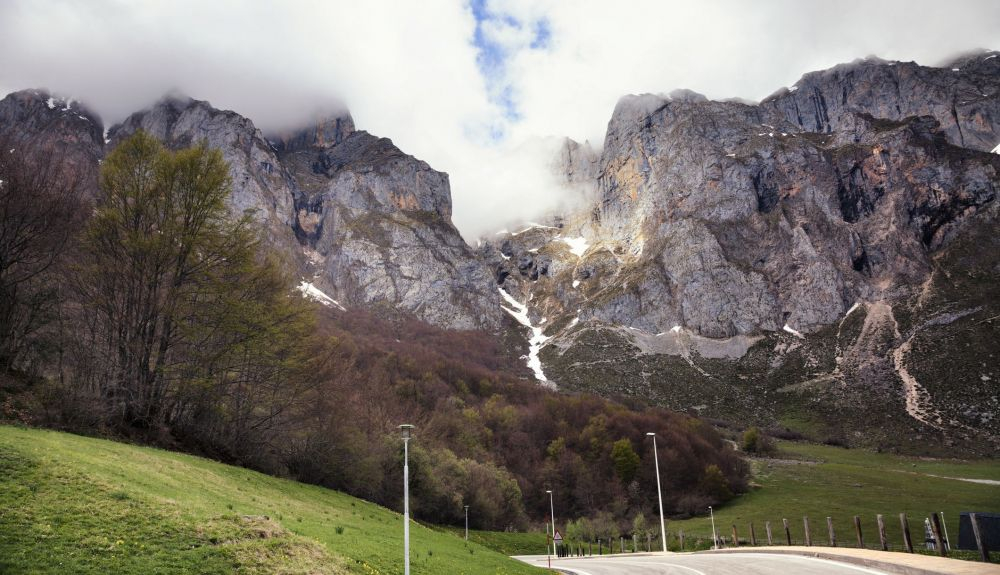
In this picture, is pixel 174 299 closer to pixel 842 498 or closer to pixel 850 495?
pixel 842 498

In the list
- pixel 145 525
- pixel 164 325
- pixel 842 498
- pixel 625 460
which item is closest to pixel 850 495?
pixel 842 498

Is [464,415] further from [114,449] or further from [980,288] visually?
[980,288]

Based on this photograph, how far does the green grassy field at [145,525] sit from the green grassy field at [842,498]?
135ft

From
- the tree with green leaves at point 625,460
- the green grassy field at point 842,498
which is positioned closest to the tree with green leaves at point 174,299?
the green grassy field at point 842,498

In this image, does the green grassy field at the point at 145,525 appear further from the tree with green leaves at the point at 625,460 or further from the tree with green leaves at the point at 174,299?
the tree with green leaves at the point at 625,460

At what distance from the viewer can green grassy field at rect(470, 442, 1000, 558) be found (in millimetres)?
62719

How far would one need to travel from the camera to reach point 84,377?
90.2 ft

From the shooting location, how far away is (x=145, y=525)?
41.8 feet

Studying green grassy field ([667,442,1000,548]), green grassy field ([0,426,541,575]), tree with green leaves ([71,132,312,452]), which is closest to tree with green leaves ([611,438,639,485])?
green grassy field ([667,442,1000,548])

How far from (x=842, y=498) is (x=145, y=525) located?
97.7 m

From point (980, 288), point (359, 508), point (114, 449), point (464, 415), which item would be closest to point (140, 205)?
point (114, 449)

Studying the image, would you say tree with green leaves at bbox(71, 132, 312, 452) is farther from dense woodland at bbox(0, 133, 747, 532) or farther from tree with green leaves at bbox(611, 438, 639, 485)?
tree with green leaves at bbox(611, 438, 639, 485)

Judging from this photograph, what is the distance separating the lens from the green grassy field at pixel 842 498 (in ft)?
206

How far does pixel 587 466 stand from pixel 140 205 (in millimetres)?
95244
